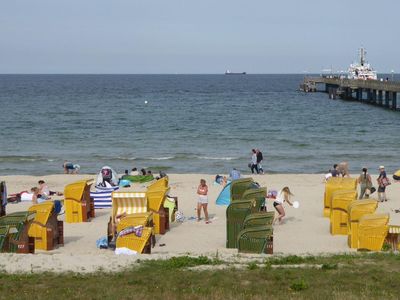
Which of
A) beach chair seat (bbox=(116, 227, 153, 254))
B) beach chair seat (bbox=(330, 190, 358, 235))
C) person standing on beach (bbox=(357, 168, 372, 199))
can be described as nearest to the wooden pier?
person standing on beach (bbox=(357, 168, 372, 199))

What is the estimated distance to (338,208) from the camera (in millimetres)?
16906

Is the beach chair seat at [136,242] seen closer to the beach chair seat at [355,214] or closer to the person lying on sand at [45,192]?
the beach chair seat at [355,214]

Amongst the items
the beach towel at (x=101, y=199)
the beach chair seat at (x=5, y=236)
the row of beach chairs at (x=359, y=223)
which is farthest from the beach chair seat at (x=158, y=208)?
the row of beach chairs at (x=359, y=223)

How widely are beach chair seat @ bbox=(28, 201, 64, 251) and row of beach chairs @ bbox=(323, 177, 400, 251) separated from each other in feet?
19.5

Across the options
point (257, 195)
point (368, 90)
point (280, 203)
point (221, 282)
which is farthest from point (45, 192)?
point (368, 90)

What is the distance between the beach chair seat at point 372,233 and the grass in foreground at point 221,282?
2.31 metres

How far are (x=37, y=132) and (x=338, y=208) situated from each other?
1436 inches

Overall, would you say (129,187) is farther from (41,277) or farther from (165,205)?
(41,277)

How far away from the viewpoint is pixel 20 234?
14578mm

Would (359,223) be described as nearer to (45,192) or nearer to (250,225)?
(250,225)

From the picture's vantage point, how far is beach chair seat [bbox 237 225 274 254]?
1433 cm

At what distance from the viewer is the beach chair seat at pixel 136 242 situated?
1441 centimetres

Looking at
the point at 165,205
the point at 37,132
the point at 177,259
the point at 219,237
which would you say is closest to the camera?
the point at 177,259

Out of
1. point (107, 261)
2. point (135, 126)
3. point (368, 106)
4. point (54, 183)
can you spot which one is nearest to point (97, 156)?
point (54, 183)
